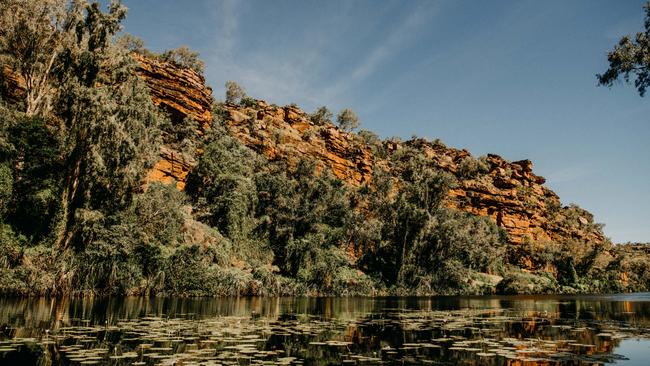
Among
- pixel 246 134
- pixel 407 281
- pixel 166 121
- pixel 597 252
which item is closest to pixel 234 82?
pixel 246 134

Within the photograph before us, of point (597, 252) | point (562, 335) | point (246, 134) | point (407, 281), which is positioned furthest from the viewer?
point (597, 252)

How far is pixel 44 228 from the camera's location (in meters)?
29.2

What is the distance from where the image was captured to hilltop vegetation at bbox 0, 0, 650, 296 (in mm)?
29125

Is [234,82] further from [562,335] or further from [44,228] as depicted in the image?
[562,335]

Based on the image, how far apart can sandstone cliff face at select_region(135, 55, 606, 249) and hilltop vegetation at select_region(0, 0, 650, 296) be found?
53.0 inches

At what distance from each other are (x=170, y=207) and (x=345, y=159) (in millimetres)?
53424

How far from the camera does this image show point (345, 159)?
88000 mm

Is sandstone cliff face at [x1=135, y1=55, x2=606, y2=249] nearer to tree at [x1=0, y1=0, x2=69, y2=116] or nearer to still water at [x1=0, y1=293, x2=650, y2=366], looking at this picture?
tree at [x1=0, y1=0, x2=69, y2=116]

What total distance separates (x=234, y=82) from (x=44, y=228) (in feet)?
243

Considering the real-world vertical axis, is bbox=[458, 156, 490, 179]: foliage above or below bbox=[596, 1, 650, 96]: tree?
above

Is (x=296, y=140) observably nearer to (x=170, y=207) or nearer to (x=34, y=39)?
(x=170, y=207)

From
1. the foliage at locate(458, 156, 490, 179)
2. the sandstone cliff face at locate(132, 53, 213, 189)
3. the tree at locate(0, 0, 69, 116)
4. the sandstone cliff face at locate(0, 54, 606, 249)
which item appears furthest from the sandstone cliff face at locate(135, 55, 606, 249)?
the tree at locate(0, 0, 69, 116)

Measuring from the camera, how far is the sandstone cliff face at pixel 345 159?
62.8 meters

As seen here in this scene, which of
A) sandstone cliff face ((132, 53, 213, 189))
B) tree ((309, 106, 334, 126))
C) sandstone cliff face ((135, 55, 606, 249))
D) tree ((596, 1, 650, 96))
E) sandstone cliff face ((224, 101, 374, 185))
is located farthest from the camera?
tree ((309, 106, 334, 126))
